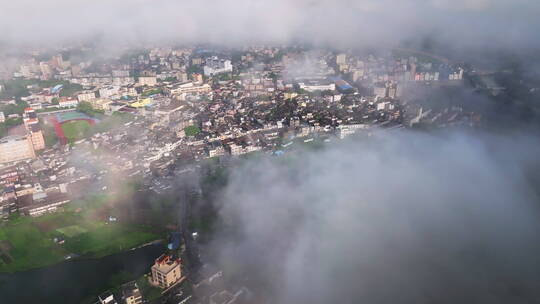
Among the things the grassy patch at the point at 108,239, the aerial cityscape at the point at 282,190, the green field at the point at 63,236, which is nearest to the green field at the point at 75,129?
the aerial cityscape at the point at 282,190

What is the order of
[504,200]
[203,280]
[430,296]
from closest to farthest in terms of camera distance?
[430,296], [203,280], [504,200]

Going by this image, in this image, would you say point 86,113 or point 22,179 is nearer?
point 22,179

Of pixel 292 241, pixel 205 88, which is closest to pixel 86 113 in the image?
pixel 205 88

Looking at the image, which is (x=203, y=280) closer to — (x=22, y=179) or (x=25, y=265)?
(x=25, y=265)

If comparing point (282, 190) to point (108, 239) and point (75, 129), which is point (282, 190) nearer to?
point (108, 239)

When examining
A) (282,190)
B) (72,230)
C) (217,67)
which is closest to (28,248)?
(72,230)
